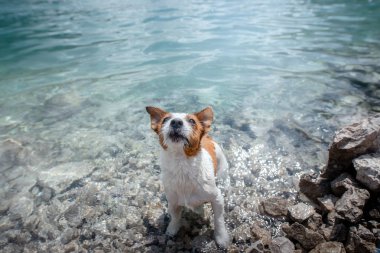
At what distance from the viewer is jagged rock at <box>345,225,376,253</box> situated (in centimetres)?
332

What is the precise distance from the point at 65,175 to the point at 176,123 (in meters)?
3.36

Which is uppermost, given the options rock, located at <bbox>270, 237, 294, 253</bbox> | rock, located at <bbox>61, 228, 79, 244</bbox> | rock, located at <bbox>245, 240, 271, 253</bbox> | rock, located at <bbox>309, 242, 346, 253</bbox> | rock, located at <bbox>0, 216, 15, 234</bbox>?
rock, located at <bbox>309, 242, 346, 253</bbox>

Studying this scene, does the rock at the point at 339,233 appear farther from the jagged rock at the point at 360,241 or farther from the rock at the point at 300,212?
the rock at the point at 300,212

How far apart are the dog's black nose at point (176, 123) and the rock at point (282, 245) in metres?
1.78

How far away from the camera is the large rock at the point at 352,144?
4.01 metres

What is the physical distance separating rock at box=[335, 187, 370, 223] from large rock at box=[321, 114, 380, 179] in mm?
524

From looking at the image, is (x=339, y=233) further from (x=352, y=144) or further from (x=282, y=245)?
(x=352, y=144)

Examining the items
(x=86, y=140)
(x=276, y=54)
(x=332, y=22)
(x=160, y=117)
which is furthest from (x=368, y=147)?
(x=332, y=22)

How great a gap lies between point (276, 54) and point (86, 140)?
26.9 feet

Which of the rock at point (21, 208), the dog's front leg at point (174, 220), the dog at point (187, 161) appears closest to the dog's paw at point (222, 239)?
the dog at point (187, 161)

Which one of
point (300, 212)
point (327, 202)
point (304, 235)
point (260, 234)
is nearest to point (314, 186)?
point (327, 202)

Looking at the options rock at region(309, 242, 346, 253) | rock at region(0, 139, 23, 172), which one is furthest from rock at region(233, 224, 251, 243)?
rock at region(0, 139, 23, 172)

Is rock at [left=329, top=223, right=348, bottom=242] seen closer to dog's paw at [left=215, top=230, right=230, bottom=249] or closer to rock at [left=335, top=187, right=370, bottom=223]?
rock at [left=335, top=187, right=370, bottom=223]

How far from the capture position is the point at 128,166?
19.2 feet
